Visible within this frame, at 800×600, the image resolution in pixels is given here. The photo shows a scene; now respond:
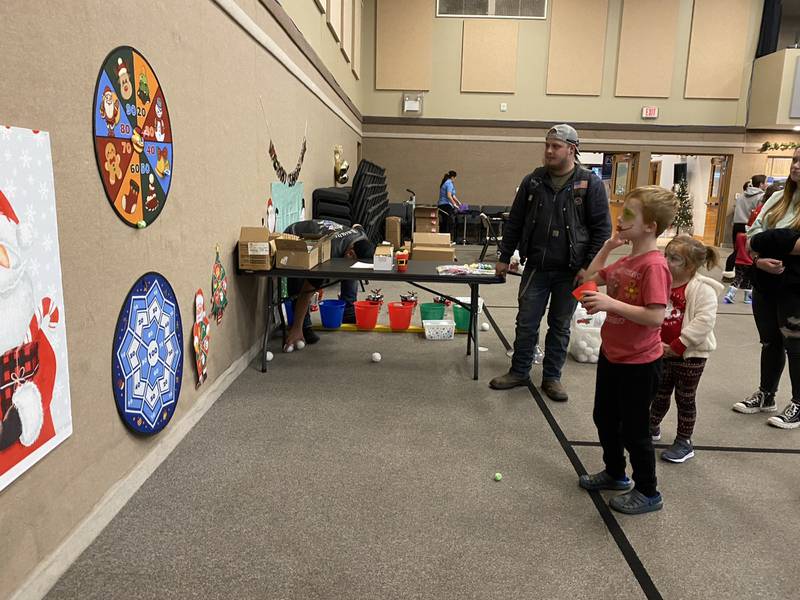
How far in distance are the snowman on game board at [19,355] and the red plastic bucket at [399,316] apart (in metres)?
3.39

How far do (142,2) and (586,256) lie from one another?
103 inches

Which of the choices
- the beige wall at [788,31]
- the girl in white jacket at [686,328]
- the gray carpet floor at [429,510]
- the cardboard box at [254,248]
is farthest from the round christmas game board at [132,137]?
the beige wall at [788,31]

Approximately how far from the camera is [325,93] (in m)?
6.88

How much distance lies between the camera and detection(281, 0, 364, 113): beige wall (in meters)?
5.14

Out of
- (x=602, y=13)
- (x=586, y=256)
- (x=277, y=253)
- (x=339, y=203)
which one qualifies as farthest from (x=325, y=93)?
(x=602, y=13)

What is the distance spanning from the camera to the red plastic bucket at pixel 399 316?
4980 millimetres

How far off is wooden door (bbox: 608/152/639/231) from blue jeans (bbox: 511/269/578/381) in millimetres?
9839

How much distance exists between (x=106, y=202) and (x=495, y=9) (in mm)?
12010

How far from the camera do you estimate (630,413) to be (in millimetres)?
2145

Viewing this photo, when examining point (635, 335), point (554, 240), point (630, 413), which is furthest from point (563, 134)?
point (630, 413)

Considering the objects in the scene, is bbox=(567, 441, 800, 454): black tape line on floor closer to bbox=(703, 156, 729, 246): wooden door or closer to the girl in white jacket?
the girl in white jacket

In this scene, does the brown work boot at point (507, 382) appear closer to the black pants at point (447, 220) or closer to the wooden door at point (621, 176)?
the black pants at point (447, 220)

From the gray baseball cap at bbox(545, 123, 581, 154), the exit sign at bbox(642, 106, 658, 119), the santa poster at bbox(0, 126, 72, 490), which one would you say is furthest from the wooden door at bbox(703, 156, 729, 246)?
the santa poster at bbox(0, 126, 72, 490)

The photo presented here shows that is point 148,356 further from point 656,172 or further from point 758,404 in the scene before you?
point 656,172
